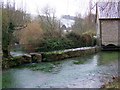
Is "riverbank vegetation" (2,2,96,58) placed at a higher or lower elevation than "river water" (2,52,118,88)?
higher

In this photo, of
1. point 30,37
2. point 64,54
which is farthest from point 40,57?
point 30,37

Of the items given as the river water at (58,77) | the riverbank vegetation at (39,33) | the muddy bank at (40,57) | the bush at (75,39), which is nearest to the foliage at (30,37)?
the riverbank vegetation at (39,33)

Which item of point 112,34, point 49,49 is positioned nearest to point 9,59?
point 49,49

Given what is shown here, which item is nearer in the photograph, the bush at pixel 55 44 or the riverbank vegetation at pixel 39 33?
the riverbank vegetation at pixel 39 33

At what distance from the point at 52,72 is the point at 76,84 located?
359 cm

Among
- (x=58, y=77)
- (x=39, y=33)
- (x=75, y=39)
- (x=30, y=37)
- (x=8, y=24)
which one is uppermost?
(x=8, y=24)

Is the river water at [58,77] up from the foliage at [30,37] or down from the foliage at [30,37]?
down

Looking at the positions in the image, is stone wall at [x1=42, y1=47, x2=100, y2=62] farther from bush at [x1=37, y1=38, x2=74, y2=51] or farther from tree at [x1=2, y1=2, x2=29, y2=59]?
tree at [x1=2, y1=2, x2=29, y2=59]

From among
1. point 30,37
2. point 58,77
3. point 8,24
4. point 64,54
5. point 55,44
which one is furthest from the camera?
point 55,44

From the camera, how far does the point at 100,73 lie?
1407cm

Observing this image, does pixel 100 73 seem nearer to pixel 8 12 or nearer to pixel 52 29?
pixel 8 12

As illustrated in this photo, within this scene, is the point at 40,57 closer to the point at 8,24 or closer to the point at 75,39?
the point at 8,24

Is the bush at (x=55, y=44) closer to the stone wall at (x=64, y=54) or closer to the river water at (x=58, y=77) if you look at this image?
the stone wall at (x=64, y=54)

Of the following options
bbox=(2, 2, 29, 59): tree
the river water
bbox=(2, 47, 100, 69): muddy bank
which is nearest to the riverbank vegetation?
bbox=(2, 2, 29, 59): tree
